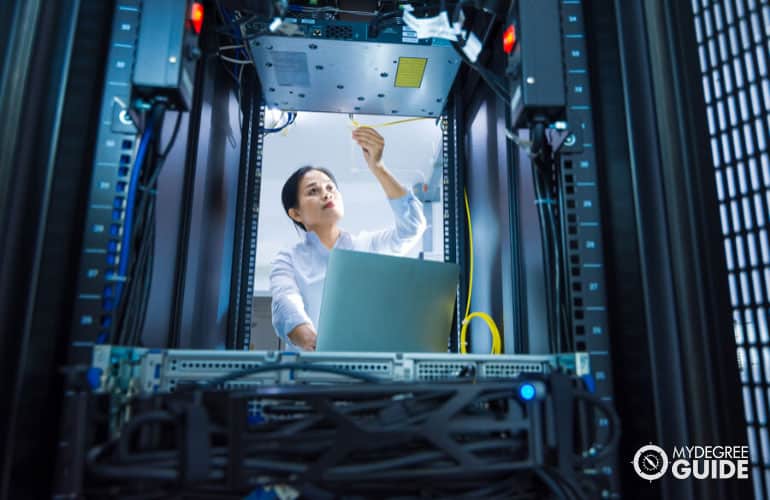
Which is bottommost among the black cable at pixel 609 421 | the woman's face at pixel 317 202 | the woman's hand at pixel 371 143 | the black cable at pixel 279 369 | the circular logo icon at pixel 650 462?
the circular logo icon at pixel 650 462

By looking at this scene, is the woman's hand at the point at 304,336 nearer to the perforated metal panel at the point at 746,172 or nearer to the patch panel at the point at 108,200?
the patch panel at the point at 108,200

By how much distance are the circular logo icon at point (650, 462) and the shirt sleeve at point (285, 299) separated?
0.89 meters

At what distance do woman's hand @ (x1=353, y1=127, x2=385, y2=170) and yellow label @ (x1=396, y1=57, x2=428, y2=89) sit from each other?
32 cm

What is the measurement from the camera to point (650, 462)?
66 centimetres

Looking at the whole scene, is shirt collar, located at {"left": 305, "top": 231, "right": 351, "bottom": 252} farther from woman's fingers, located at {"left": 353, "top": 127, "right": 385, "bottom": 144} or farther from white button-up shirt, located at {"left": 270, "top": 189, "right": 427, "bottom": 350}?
woman's fingers, located at {"left": 353, "top": 127, "right": 385, "bottom": 144}

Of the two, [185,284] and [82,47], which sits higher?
[82,47]

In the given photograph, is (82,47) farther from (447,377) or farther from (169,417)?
(447,377)

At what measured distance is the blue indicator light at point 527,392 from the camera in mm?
596

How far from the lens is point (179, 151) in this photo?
0.96m

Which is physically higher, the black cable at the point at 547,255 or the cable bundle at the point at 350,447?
the black cable at the point at 547,255

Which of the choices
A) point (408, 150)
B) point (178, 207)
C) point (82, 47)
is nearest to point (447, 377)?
point (178, 207)

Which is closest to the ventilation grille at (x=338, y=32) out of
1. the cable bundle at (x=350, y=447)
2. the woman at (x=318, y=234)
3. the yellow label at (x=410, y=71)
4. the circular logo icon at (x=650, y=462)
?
the yellow label at (x=410, y=71)

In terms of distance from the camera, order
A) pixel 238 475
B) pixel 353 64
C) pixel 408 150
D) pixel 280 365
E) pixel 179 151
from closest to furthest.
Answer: pixel 238 475
pixel 280 365
pixel 179 151
pixel 353 64
pixel 408 150

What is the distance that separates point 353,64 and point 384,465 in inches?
36.6
